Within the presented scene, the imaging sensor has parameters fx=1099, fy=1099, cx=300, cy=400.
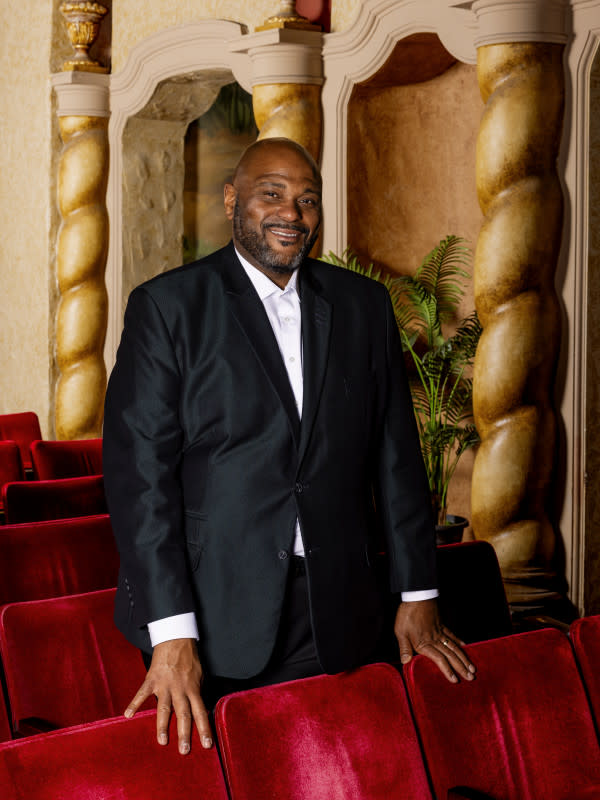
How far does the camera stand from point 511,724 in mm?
2094

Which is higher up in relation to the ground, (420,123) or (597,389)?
(420,123)

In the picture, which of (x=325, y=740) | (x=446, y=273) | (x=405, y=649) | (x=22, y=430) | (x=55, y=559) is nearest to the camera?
(x=325, y=740)

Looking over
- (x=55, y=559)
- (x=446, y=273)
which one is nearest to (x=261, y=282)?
(x=55, y=559)

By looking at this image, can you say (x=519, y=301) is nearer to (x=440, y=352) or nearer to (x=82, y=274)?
(x=440, y=352)

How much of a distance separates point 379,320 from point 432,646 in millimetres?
650

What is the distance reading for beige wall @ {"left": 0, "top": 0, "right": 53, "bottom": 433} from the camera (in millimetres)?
8445

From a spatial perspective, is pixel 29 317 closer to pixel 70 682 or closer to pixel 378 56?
pixel 378 56

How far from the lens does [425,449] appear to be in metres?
5.27

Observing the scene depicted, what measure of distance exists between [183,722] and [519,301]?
3282 mm

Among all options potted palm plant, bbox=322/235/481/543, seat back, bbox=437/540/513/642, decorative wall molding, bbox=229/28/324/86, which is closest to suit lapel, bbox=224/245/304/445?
seat back, bbox=437/540/513/642

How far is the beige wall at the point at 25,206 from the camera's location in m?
8.45

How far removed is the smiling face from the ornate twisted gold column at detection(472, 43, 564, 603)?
279 cm

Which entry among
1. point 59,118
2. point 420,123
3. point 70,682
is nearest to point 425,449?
point 420,123

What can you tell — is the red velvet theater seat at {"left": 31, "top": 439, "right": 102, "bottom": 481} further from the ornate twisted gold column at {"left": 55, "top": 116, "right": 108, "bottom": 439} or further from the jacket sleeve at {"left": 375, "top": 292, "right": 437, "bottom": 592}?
the jacket sleeve at {"left": 375, "top": 292, "right": 437, "bottom": 592}
